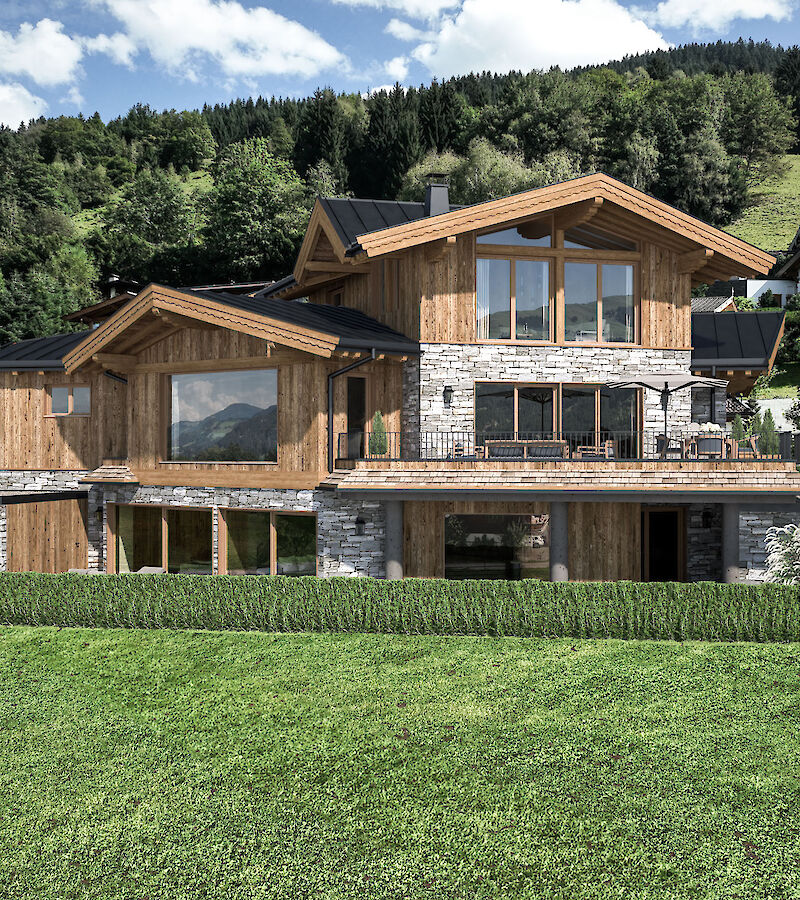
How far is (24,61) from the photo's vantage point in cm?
11931

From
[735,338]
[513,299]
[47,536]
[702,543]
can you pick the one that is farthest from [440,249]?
[47,536]

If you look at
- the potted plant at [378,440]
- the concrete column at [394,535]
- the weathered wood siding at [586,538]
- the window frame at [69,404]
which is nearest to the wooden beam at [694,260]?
the weathered wood siding at [586,538]

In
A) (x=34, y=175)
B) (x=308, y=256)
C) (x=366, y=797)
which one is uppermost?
(x=34, y=175)

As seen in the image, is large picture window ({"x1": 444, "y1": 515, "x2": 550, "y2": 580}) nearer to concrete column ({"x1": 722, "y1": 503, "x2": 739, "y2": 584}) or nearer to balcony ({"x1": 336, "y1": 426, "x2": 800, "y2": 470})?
balcony ({"x1": 336, "y1": 426, "x2": 800, "y2": 470})

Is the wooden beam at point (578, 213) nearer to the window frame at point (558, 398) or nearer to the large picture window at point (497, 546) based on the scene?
the window frame at point (558, 398)

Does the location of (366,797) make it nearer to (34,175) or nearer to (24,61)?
(34,175)

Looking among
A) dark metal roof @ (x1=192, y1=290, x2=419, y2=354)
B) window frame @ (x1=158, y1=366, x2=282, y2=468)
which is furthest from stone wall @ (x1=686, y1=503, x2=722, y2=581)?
window frame @ (x1=158, y1=366, x2=282, y2=468)

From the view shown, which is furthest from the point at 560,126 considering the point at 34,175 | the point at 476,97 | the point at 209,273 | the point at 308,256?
the point at 308,256

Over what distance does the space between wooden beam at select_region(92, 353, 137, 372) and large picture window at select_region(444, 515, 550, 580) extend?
30.7ft

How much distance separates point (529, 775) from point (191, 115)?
112450 mm

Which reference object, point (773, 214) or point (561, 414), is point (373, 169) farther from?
point (561, 414)

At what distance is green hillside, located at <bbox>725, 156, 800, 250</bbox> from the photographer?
73438mm

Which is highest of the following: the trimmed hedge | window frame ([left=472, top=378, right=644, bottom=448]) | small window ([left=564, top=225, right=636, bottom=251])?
small window ([left=564, top=225, right=636, bottom=251])

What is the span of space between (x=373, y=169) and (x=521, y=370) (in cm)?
5884
